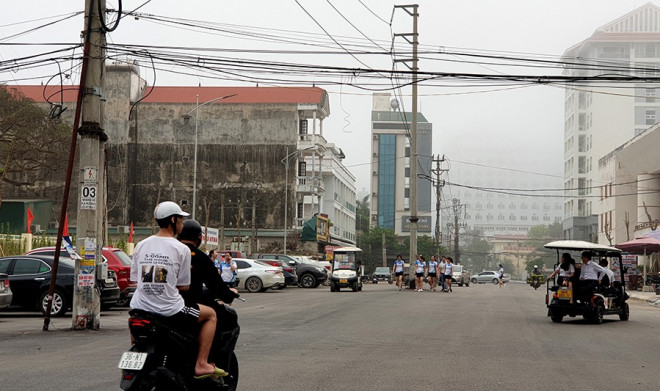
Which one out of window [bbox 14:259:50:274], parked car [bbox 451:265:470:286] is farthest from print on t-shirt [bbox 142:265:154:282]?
parked car [bbox 451:265:470:286]

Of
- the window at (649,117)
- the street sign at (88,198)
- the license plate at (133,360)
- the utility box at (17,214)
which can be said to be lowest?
the license plate at (133,360)

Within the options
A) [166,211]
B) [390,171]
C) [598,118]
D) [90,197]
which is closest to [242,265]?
[90,197]

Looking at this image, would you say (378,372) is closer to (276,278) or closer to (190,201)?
(276,278)

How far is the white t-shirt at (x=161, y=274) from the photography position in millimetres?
6676

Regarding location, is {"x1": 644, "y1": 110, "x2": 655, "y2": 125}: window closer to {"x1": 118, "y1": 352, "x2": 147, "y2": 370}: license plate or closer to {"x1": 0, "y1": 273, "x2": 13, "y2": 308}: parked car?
{"x1": 0, "y1": 273, "x2": 13, "y2": 308}: parked car

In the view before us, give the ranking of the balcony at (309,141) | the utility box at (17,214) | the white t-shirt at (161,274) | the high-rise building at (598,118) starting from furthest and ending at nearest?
the high-rise building at (598,118) → the balcony at (309,141) → the utility box at (17,214) → the white t-shirt at (161,274)

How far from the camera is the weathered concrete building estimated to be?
7225cm

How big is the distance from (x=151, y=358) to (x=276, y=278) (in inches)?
1203

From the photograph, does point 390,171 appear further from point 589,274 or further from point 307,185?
point 589,274

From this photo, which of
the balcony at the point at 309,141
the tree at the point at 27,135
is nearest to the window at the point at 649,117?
the balcony at the point at 309,141

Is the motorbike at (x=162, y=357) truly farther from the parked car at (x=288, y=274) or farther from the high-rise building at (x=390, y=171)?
the high-rise building at (x=390, y=171)

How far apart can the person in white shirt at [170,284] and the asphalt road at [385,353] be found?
7.87ft

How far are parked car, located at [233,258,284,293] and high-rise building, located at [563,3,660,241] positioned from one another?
78084mm

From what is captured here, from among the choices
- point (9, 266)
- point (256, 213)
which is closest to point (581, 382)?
point (9, 266)
